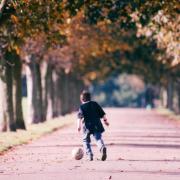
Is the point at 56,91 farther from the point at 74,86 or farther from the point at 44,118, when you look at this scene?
the point at 74,86

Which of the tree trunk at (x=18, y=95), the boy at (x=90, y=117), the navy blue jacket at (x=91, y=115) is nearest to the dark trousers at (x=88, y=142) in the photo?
the boy at (x=90, y=117)

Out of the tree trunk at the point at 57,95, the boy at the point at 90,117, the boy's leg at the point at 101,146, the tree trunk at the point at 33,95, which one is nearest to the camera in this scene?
the boy's leg at the point at 101,146

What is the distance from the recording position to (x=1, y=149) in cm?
2569

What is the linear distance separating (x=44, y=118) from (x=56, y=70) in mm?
16620

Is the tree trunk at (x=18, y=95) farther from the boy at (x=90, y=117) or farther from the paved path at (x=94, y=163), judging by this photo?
the boy at (x=90, y=117)

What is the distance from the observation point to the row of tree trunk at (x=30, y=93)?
37.5 metres

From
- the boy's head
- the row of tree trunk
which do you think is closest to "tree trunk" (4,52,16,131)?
the row of tree trunk

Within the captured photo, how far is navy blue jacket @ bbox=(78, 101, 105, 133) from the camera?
71.5ft

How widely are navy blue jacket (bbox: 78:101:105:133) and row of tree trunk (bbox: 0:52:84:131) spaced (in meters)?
11.3

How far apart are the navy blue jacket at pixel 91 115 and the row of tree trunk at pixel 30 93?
11.3 metres

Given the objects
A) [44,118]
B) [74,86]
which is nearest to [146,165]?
[44,118]

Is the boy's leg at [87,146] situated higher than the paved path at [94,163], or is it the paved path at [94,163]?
the boy's leg at [87,146]

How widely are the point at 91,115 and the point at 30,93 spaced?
28.0m

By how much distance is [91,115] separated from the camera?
862 inches
